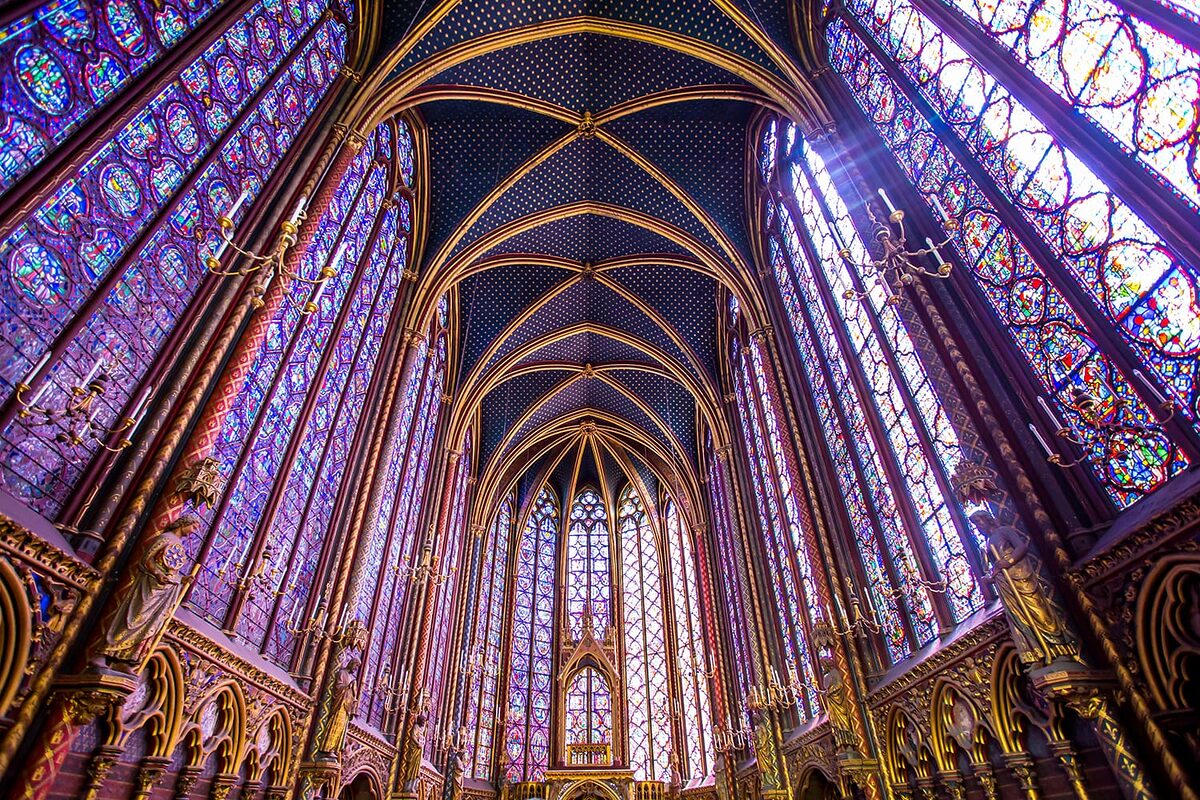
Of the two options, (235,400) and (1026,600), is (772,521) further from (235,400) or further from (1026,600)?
(235,400)

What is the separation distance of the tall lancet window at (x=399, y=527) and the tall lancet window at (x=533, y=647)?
855cm

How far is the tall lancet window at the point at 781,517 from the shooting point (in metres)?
12.6

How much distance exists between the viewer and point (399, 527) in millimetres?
14648

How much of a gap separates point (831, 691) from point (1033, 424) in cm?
603

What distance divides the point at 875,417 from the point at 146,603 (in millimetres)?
9642

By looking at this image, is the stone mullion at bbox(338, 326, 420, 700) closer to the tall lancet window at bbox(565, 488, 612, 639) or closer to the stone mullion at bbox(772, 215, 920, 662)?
the stone mullion at bbox(772, 215, 920, 662)

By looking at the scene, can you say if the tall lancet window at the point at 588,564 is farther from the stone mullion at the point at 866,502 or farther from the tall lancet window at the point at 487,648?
the stone mullion at the point at 866,502

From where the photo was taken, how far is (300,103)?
9.91 meters

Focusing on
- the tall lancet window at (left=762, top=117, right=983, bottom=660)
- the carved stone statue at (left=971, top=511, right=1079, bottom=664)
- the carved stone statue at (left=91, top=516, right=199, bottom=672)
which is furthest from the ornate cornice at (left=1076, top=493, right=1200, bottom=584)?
the carved stone statue at (left=91, top=516, right=199, bottom=672)

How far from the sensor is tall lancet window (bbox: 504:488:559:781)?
68.3ft

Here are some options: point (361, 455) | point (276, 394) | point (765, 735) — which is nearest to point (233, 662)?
point (276, 394)

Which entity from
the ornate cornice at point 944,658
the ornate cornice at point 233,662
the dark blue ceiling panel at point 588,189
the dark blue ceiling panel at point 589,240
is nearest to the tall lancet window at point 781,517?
the ornate cornice at point 944,658

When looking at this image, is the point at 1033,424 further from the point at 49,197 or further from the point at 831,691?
the point at 49,197

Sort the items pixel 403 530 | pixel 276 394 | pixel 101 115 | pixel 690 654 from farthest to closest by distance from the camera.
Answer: pixel 690 654
pixel 403 530
pixel 276 394
pixel 101 115
